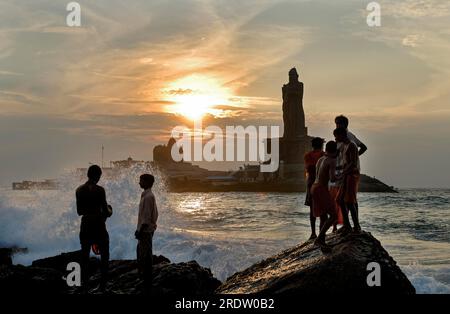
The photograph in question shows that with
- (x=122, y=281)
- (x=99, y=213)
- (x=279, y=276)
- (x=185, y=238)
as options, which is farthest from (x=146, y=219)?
(x=185, y=238)

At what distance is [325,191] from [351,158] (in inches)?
26.4

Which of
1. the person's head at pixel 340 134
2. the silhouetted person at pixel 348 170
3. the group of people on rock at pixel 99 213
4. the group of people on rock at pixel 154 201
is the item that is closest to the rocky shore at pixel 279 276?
the group of people on rock at pixel 154 201

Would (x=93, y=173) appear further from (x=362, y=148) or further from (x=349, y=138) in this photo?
(x=362, y=148)

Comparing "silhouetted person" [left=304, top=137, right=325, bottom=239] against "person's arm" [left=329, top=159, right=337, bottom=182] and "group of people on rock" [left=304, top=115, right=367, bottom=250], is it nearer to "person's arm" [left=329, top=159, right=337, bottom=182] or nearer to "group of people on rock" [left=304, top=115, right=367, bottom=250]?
"group of people on rock" [left=304, top=115, right=367, bottom=250]

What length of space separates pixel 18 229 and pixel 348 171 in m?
20.8

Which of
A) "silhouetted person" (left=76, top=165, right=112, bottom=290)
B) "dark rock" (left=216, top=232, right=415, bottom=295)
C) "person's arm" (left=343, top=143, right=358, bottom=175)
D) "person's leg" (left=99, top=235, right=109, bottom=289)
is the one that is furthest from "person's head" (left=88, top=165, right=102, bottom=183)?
"person's arm" (left=343, top=143, right=358, bottom=175)

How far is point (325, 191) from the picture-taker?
849cm

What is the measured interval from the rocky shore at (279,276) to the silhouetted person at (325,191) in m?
0.32

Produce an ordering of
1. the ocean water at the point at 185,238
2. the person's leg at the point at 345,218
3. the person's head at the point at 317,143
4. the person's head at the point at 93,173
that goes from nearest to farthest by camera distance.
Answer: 1. the person's head at the point at 93,173
2. the person's leg at the point at 345,218
3. the person's head at the point at 317,143
4. the ocean water at the point at 185,238

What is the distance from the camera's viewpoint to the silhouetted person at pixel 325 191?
27.4 ft

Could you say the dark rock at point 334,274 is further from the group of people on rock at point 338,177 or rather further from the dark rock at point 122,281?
the dark rock at point 122,281

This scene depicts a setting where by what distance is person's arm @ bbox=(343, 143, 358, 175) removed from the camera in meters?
8.32
